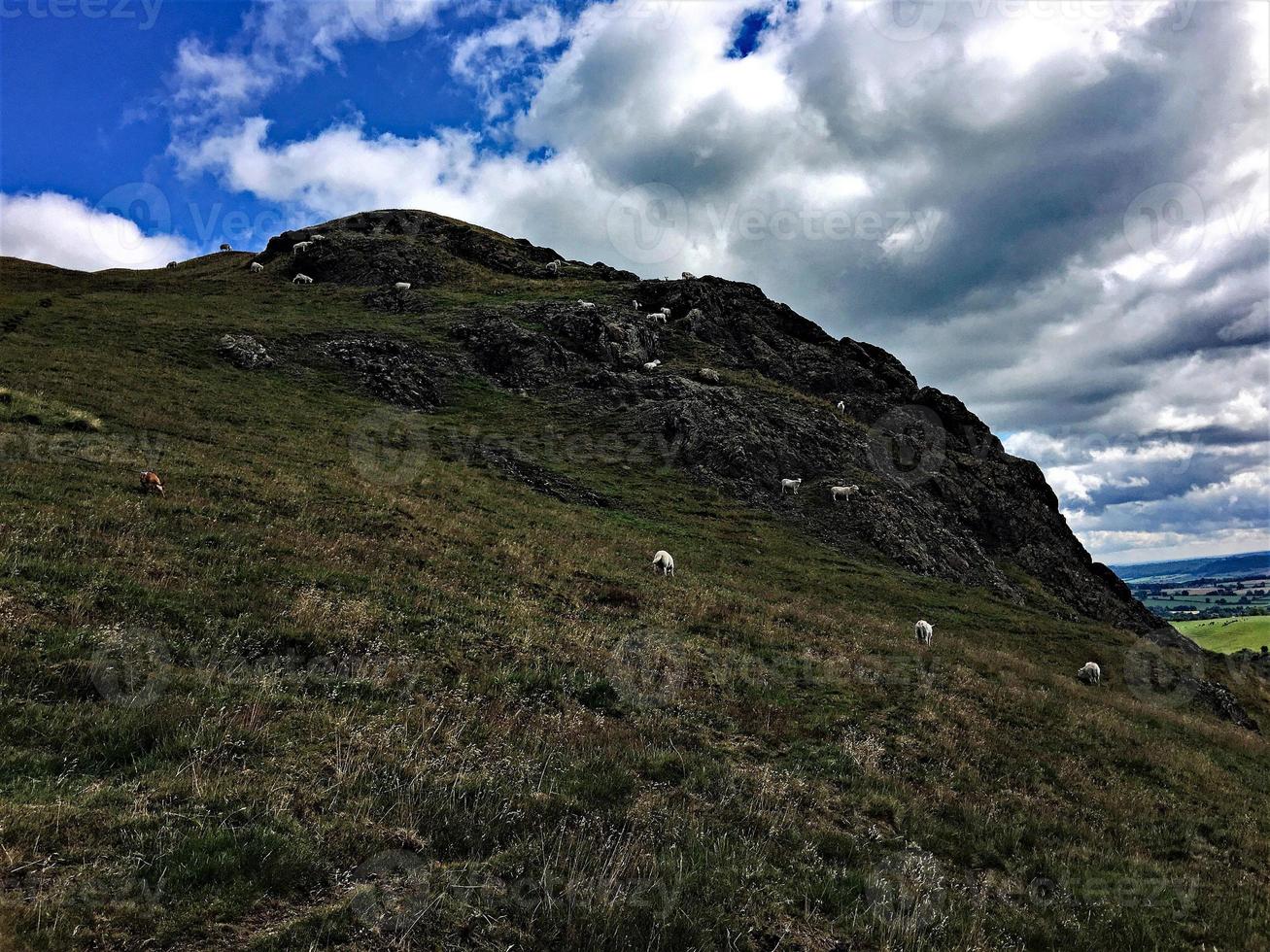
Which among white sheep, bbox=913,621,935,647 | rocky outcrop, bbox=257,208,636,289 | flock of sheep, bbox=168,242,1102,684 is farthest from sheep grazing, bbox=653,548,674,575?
rocky outcrop, bbox=257,208,636,289

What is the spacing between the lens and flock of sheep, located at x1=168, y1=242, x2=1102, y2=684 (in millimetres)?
25553

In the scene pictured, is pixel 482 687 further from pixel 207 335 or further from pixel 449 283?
pixel 449 283

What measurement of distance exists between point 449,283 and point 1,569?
69.1 m

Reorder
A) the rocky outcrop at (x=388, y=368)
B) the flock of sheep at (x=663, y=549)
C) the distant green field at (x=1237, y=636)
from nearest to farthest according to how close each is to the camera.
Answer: the flock of sheep at (x=663, y=549)
the rocky outcrop at (x=388, y=368)
the distant green field at (x=1237, y=636)

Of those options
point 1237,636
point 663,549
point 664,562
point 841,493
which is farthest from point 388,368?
point 1237,636

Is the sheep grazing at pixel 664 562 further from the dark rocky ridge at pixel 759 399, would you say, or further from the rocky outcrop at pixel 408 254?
the rocky outcrop at pixel 408 254

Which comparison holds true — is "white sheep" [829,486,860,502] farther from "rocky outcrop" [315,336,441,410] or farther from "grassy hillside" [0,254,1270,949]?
"rocky outcrop" [315,336,441,410]

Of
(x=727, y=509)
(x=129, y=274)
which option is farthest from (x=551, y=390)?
(x=129, y=274)

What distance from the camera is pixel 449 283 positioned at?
242 feet

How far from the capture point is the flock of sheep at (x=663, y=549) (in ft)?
83.8

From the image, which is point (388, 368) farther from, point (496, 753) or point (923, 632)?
point (496, 753)

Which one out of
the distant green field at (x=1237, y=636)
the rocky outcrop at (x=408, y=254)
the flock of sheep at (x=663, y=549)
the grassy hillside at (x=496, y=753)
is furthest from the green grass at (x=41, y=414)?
the distant green field at (x=1237, y=636)

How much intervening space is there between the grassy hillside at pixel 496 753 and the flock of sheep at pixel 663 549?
88 centimetres

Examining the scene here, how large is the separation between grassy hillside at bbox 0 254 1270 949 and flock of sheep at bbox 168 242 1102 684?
0.88 meters
